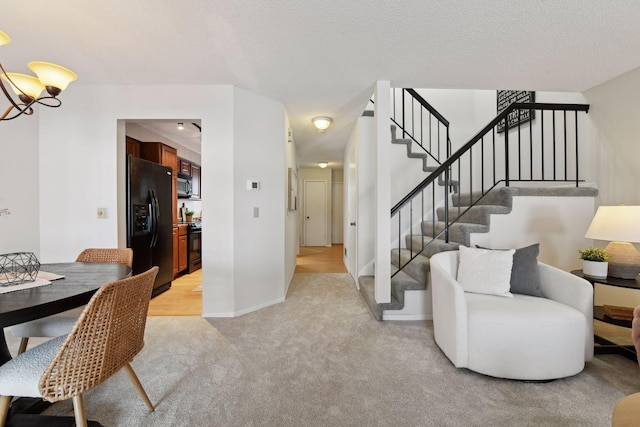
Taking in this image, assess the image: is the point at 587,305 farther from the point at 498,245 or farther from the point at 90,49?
the point at 90,49

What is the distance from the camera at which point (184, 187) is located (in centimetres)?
474

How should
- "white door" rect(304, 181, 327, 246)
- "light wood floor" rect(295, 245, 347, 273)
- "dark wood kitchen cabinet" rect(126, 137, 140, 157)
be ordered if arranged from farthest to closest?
1. "white door" rect(304, 181, 327, 246)
2. "light wood floor" rect(295, 245, 347, 273)
3. "dark wood kitchen cabinet" rect(126, 137, 140, 157)

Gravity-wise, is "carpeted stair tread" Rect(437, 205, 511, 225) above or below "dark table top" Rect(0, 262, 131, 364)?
above

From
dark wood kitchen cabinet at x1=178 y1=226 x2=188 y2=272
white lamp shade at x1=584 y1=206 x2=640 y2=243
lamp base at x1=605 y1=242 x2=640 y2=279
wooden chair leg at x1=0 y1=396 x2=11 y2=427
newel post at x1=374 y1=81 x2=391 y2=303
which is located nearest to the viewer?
wooden chair leg at x1=0 y1=396 x2=11 y2=427

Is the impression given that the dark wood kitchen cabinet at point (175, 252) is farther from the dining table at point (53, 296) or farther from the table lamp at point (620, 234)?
the table lamp at point (620, 234)

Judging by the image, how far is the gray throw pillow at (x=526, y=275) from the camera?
204cm

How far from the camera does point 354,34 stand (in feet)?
6.28

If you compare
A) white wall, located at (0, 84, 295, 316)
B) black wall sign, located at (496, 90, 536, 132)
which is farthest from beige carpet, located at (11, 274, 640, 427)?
black wall sign, located at (496, 90, 536, 132)

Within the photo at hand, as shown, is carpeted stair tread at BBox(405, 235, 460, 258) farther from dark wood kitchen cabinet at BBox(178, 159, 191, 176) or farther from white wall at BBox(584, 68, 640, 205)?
dark wood kitchen cabinet at BBox(178, 159, 191, 176)

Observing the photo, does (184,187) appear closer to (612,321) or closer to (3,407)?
(3,407)

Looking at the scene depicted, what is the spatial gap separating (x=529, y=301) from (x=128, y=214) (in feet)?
12.5

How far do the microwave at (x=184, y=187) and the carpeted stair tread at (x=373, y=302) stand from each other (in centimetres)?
339

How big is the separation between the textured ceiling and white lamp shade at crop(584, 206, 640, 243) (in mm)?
1263

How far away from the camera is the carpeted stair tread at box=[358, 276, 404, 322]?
2.64 m
